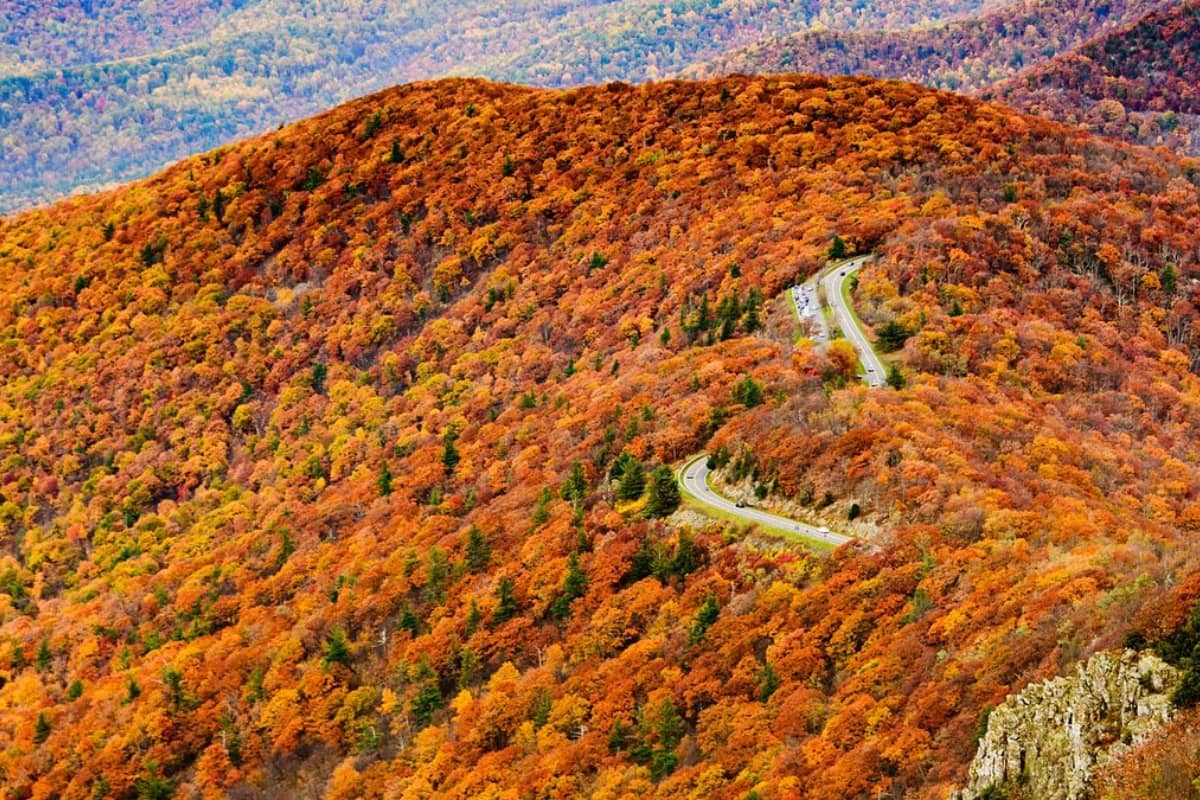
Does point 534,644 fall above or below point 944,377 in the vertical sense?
below

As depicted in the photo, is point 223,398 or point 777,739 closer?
point 777,739

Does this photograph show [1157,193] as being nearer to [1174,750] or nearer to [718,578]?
[718,578]

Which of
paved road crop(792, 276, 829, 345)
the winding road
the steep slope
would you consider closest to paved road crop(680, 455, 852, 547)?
the winding road

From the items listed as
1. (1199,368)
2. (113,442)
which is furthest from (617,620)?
(113,442)

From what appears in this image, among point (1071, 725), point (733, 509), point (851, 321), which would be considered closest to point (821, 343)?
point (851, 321)

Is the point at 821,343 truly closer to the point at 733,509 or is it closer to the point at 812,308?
the point at 812,308
